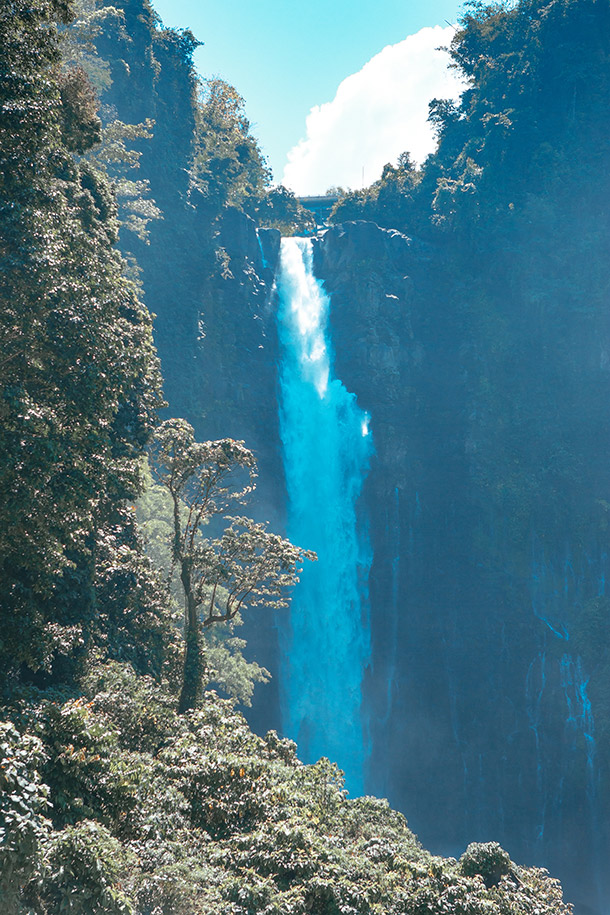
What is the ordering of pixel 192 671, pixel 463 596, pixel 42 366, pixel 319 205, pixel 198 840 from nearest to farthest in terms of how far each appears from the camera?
pixel 198 840 < pixel 42 366 < pixel 192 671 < pixel 463 596 < pixel 319 205

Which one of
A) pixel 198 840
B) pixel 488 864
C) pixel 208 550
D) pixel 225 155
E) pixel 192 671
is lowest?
pixel 198 840

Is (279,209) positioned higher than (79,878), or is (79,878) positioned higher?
(279,209)

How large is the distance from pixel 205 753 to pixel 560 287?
32.9 m

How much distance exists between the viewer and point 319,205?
5519 cm

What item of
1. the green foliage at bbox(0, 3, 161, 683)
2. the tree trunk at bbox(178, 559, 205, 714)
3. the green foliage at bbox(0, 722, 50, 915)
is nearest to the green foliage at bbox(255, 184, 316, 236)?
the green foliage at bbox(0, 3, 161, 683)

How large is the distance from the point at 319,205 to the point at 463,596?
1512 inches

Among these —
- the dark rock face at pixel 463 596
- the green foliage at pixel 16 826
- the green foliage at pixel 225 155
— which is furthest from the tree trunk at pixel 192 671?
the green foliage at pixel 225 155

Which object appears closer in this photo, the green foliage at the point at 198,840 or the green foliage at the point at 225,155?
the green foliage at the point at 198,840

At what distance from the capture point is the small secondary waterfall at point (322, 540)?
102 feet

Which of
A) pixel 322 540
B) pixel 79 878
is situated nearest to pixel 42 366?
pixel 79 878

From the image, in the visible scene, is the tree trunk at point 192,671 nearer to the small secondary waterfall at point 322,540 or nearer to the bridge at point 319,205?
the small secondary waterfall at point 322,540

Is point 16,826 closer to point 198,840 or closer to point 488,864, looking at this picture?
point 198,840

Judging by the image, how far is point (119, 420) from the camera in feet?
46.7

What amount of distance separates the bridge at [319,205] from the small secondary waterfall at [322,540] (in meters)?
17.7
